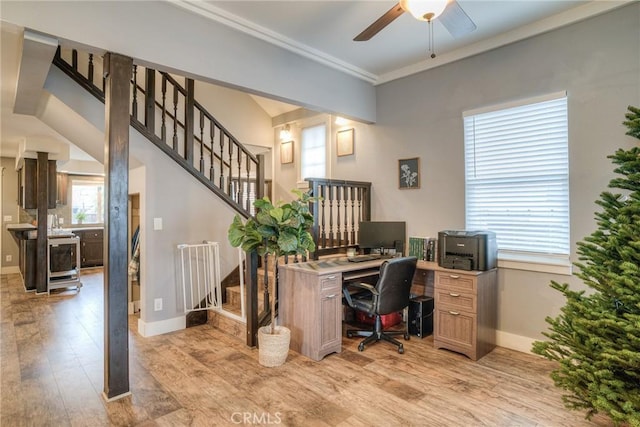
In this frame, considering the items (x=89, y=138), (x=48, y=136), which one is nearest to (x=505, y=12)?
(x=89, y=138)

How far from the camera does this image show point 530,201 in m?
3.37

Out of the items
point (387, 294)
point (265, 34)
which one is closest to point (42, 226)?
point (265, 34)

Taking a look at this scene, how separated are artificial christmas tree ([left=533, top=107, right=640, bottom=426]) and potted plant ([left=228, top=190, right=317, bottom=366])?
1.88m

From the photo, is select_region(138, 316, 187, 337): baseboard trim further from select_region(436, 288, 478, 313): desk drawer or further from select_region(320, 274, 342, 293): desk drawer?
select_region(436, 288, 478, 313): desk drawer

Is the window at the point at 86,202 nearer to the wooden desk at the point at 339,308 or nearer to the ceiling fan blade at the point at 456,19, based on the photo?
the wooden desk at the point at 339,308

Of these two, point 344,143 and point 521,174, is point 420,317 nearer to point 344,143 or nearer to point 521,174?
point 521,174

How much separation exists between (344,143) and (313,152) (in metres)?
0.72

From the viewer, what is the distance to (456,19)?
2.30 meters

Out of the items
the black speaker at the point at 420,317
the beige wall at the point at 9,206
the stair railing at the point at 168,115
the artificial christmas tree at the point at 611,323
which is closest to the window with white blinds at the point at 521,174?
the black speaker at the point at 420,317

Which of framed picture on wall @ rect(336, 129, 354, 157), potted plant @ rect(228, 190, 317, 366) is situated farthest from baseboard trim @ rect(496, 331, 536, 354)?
framed picture on wall @ rect(336, 129, 354, 157)

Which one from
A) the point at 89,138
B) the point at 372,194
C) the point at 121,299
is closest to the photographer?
the point at 121,299

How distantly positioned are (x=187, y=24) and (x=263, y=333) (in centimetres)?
272

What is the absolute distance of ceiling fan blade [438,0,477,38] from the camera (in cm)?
217

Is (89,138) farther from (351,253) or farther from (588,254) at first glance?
(588,254)
